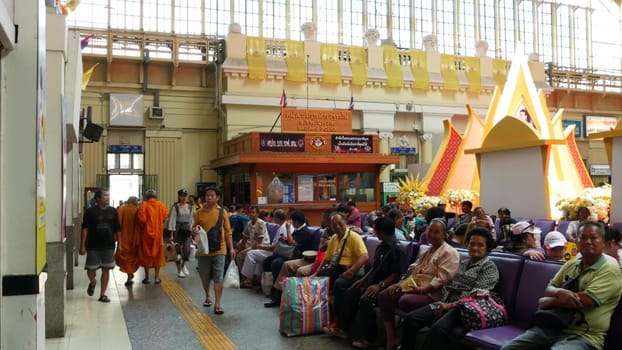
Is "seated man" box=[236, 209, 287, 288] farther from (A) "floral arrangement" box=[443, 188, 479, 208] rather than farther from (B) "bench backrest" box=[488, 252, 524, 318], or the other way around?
(A) "floral arrangement" box=[443, 188, 479, 208]

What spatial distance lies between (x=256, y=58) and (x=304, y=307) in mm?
15501

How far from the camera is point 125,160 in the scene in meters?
19.5

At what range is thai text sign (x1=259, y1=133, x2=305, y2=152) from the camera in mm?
14922

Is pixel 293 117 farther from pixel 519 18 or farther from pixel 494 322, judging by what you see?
pixel 519 18

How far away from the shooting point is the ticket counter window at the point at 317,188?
1543 centimetres

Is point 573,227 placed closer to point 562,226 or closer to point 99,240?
point 562,226

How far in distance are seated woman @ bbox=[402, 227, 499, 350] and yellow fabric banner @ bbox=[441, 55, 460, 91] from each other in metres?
19.2

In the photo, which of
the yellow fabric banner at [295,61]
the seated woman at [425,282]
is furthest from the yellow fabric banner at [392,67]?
the seated woman at [425,282]

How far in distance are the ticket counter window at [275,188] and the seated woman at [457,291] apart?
10875mm

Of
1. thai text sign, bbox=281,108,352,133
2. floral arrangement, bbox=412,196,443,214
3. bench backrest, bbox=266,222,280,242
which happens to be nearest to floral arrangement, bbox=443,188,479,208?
floral arrangement, bbox=412,196,443,214

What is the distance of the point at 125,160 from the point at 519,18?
1992cm

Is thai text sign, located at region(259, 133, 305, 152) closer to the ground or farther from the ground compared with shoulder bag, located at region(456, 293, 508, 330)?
farther from the ground

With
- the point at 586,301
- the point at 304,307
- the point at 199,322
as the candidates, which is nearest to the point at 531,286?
the point at 586,301

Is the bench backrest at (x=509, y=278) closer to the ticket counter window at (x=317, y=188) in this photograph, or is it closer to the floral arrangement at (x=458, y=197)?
the floral arrangement at (x=458, y=197)
